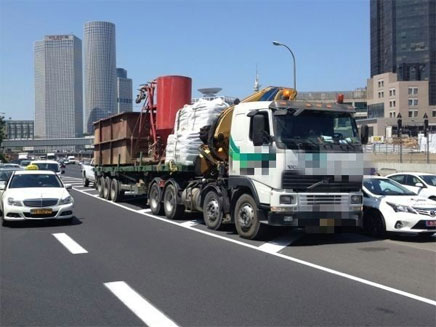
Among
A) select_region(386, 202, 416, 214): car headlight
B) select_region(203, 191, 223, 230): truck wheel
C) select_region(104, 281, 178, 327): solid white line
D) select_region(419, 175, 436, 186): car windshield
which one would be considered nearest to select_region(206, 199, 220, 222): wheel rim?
select_region(203, 191, 223, 230): truck wheel

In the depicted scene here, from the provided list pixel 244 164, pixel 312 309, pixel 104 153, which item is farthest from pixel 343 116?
pixel 104 153

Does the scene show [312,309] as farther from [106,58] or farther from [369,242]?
[106,58]

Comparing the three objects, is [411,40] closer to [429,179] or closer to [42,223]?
[429,179]

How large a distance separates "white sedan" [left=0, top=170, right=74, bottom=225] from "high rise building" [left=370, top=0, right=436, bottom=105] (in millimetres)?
152591

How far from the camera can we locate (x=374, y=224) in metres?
11.9

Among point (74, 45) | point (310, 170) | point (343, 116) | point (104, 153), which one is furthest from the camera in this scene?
point (74, 45)

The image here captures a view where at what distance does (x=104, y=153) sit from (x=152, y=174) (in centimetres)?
542

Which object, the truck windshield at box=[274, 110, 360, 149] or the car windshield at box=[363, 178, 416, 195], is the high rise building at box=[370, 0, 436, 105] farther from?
the truck windshield at box=[274, 110, 360, 149]

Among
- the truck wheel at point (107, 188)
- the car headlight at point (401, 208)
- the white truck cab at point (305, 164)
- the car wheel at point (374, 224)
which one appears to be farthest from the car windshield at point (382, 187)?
the truck wheel at point (107, 188)

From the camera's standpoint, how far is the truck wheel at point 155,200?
1603cm

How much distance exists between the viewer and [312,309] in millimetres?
6121

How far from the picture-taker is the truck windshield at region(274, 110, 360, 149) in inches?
408

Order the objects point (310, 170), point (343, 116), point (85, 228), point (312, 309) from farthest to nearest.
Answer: point (85, 228), point (343, 116), point (310, 170), point (312, 309)

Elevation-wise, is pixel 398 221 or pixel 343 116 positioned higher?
pixel 343 116
